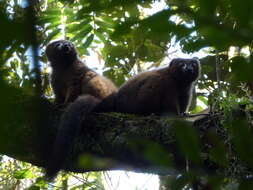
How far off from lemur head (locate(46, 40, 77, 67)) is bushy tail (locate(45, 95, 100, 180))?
1.90 metres

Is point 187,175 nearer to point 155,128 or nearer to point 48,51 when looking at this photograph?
point 155,128

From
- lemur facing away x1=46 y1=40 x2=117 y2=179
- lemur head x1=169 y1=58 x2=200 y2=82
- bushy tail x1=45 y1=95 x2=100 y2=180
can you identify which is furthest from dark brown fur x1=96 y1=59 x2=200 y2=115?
bushy tail x1=45 y1=95 x2=100 y2=180

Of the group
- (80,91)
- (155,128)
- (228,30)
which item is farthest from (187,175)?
(80,91)

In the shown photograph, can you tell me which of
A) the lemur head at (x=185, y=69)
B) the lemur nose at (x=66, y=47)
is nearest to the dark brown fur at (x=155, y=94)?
the lemur head at (x=185, y=69)

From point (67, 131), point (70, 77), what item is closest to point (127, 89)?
point (70, 77)

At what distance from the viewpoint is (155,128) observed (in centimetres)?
486

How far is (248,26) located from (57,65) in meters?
7.16

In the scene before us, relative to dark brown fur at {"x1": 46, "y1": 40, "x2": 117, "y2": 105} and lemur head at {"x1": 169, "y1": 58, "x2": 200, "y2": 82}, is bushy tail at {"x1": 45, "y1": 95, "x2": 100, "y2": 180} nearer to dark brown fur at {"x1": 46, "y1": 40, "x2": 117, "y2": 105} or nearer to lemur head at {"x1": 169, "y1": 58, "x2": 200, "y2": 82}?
dark brown fur at {"x1": 46, "y1": 40, "x2": 117, "y2": 105}

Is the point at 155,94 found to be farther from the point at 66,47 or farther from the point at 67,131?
the point at 67,131

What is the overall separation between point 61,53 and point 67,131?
10.3 feet

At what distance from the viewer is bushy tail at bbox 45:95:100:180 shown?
389 cm

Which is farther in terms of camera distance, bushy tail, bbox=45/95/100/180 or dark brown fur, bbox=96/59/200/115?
dark brown fur, bbox=96/59/200/115

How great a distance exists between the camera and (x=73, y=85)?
714cm

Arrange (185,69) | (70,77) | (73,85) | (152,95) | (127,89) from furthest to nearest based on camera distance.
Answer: (70,77) < (73,85) < (185,69) < (127,89) < (152,95)
